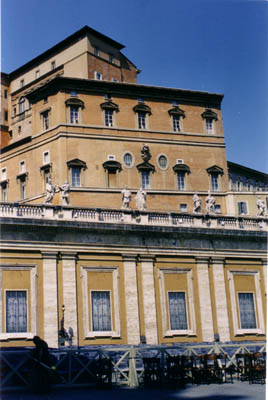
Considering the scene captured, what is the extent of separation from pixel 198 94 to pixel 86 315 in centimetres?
2651

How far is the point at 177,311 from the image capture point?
105 ft

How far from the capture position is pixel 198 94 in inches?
2021

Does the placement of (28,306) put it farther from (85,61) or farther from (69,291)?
(85,61)

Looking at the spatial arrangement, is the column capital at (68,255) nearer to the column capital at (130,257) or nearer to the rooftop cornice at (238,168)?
the column capital at (130,257)

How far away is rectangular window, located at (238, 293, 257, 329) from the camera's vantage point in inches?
1320

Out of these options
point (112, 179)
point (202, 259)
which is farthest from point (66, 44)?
point (202, 259)

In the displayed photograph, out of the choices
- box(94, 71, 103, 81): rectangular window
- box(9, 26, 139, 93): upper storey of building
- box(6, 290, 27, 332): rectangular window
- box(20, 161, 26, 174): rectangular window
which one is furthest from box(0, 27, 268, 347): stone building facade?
box(9, 26, 139, 93): upper storey of building

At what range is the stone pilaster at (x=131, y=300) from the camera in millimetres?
30422

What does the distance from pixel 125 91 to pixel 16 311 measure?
25.3 meters

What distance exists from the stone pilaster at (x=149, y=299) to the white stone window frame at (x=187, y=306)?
0.53 m

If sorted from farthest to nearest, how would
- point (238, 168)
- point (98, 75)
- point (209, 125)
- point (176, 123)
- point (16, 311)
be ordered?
point (238, 168) → point (98, 75) → point (209, 125) → point (176, 123) → point (16, 311)

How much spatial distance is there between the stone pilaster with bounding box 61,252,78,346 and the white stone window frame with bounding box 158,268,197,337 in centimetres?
459

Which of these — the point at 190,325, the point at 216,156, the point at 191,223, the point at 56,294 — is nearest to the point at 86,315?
the point at 56,294

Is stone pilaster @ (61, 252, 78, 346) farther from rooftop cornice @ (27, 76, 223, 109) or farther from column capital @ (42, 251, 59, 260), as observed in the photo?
rooftop cornice @ (27, 76, 223, 109)
